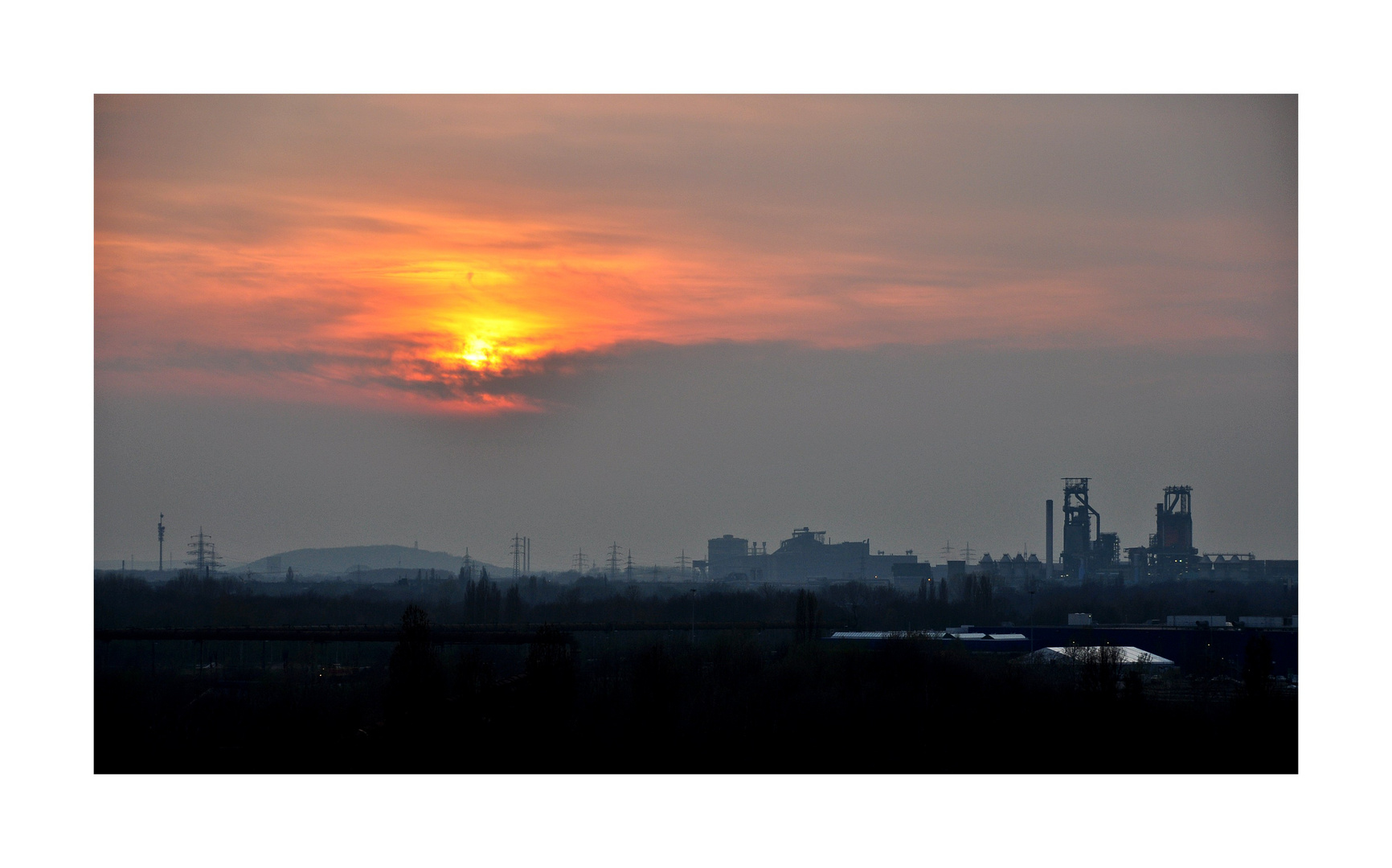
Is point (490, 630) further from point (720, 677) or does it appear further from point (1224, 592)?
point (1224, 592)

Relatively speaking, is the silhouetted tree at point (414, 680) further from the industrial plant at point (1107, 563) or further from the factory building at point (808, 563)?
the factory building at point (808, 563)

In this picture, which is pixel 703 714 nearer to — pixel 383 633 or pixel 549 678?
pixel 549 678

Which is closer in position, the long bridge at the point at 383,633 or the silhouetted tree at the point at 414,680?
the silhouetted tree at the point at 414,680

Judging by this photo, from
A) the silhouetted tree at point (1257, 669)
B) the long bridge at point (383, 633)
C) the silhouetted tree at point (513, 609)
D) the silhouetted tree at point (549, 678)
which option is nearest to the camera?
the silhouetted tree at point (549, 678)

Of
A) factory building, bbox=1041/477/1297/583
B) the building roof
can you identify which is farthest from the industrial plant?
the building roof

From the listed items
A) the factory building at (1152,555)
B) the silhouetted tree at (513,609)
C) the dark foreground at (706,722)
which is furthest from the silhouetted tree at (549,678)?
the factory building at (1152,555)

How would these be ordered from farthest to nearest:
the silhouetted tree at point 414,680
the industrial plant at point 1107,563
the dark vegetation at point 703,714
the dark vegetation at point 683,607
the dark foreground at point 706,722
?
1. the industrial plant at point 1107,563
2. the dark vegetation at point 683,607
3. the silhouetted tree at point 414,680
4. the dark vegetation at point 703,714
5. the dark foreground at point 706,722

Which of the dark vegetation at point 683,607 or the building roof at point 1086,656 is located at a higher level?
the building roof at point 1086,656
